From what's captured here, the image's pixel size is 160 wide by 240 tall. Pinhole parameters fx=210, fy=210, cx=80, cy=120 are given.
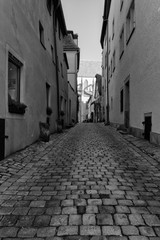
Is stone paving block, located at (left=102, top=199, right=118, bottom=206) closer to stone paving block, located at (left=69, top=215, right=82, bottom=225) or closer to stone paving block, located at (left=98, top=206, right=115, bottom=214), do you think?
stone paving block, located at (left=98, top=206, right=115, bottom=214)

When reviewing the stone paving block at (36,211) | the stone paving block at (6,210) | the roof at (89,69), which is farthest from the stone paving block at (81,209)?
the roof at (89,69)

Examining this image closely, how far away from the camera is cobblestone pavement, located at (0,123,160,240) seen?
6.78 ft

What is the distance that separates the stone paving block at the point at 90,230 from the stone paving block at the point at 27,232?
0.46 meters

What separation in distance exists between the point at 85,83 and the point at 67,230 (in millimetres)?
72464

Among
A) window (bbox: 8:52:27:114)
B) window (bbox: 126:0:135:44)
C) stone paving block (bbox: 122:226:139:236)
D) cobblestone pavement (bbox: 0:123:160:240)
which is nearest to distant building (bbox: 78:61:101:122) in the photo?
window (bbox: 126:0:135:44)

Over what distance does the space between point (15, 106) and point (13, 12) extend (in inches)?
98.9

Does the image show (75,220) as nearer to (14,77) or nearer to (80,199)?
(80,199)

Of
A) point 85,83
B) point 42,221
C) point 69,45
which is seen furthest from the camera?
point 85,83

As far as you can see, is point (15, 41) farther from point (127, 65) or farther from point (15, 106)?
point (127, 65)

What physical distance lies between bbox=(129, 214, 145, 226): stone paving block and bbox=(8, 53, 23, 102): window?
14.6 feet

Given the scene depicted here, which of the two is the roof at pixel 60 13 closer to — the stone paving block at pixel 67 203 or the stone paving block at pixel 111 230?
the stone paving block at pixel 67 203

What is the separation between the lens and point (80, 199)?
9.21 ft

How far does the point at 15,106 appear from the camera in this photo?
5.56m

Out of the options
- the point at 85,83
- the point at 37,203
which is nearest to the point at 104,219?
the point at 37,203
